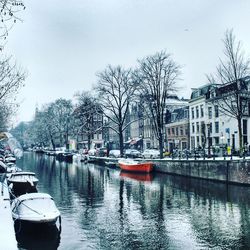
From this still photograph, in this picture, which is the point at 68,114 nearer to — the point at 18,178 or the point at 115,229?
the point at 18,178

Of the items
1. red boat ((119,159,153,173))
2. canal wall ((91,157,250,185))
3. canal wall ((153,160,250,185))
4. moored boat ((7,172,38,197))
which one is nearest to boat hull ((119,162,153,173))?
red boat ((119,159,153,173))

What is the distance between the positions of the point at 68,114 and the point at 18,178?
72113 millimetres

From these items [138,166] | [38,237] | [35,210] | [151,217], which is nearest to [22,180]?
[35,210]

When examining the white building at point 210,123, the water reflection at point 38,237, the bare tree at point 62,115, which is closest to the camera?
the water reflection at point 38,237

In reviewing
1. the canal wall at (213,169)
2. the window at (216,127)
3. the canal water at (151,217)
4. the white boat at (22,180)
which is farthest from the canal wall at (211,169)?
the white boat at (22,180)

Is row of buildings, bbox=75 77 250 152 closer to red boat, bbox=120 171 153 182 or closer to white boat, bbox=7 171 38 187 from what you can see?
red boat, bbox=120 171 153 182

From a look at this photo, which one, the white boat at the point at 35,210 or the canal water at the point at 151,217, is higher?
the white boat at the point at 35,210

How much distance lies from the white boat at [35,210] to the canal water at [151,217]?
32.8 inches

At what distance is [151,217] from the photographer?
19.4 meters

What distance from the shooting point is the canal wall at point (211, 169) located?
29188 millimetres

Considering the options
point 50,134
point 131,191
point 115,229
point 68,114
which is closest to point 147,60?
point 131,191

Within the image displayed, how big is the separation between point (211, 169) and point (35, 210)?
69.1ft

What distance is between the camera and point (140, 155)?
55344 mm

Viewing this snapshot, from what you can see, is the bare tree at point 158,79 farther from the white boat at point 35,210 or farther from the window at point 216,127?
the white boat at point 35,210
